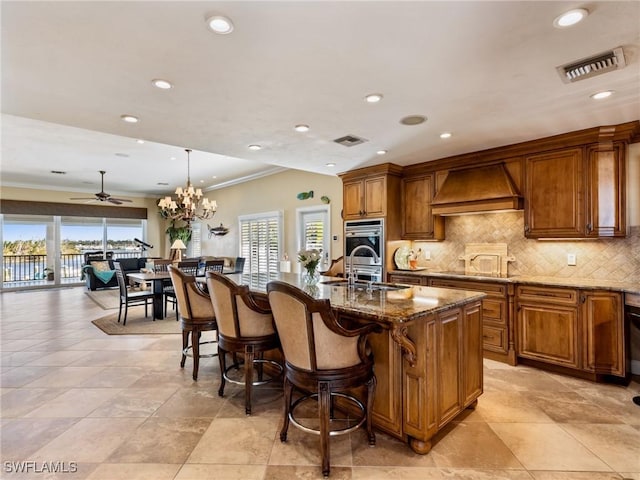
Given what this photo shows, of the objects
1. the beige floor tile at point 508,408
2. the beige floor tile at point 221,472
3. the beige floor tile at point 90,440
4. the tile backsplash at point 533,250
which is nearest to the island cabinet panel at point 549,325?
the tile backsplash at point 533,250

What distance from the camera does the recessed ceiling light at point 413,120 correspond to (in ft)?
10.0

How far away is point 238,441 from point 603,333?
11.4 ft

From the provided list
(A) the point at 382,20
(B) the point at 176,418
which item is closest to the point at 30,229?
(B) the point at 176,418

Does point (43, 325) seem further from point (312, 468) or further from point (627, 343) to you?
point (627, 343)

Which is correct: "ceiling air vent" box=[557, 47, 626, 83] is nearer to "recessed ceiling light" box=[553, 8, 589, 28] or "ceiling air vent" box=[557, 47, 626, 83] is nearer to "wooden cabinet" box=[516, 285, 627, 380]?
"recessed ceiling light" box=[553, 8, 589, 28]

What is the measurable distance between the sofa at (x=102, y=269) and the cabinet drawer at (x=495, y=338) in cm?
887

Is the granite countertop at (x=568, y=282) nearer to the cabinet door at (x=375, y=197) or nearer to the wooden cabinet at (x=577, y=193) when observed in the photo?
the wooden cabinet at (x=577, y=193)

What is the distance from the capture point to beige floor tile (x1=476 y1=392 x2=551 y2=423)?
2.52m

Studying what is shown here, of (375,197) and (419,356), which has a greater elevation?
(375,197)

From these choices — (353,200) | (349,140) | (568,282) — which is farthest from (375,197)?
(568,282)

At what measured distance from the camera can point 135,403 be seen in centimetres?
276

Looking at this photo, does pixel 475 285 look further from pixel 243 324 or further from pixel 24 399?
pixel 24 399

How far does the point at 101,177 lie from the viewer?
27.4 feet

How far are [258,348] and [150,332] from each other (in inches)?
125
